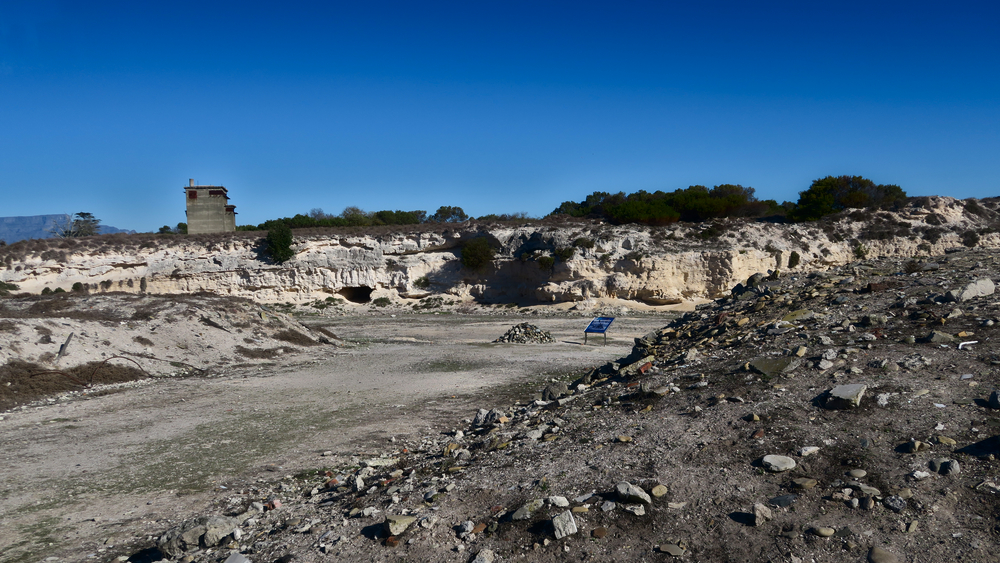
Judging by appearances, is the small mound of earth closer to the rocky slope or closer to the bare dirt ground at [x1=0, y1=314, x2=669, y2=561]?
the bare dirt ground at [x1=0, y1=314, x2=669, y2=561]

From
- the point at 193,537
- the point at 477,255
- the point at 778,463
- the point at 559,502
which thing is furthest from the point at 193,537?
the point at 477,255

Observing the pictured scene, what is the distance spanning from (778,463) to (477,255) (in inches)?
1471

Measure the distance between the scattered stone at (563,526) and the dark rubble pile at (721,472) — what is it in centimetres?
1

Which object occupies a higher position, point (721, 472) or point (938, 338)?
point (938, 338)

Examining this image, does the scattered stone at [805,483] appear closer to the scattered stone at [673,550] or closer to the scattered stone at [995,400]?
the scattered stone at [673,550]

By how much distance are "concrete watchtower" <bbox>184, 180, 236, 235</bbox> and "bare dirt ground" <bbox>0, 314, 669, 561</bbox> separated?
34.8 meters

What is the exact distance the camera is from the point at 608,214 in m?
47.3

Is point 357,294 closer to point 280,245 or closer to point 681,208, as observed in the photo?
point 280,245

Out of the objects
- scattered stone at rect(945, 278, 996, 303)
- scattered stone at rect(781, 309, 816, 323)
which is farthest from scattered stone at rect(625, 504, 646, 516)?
scattered stone at rect(945, 278, 996, 303)

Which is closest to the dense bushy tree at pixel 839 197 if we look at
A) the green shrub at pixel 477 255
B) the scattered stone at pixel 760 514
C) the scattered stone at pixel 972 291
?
the green shrub at pixel 477 255

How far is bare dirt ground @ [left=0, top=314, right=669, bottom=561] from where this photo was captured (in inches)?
248

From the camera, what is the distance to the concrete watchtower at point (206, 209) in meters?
48.2

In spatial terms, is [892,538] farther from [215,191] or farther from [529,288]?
[215,191]

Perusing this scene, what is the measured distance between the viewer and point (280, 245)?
138ft
